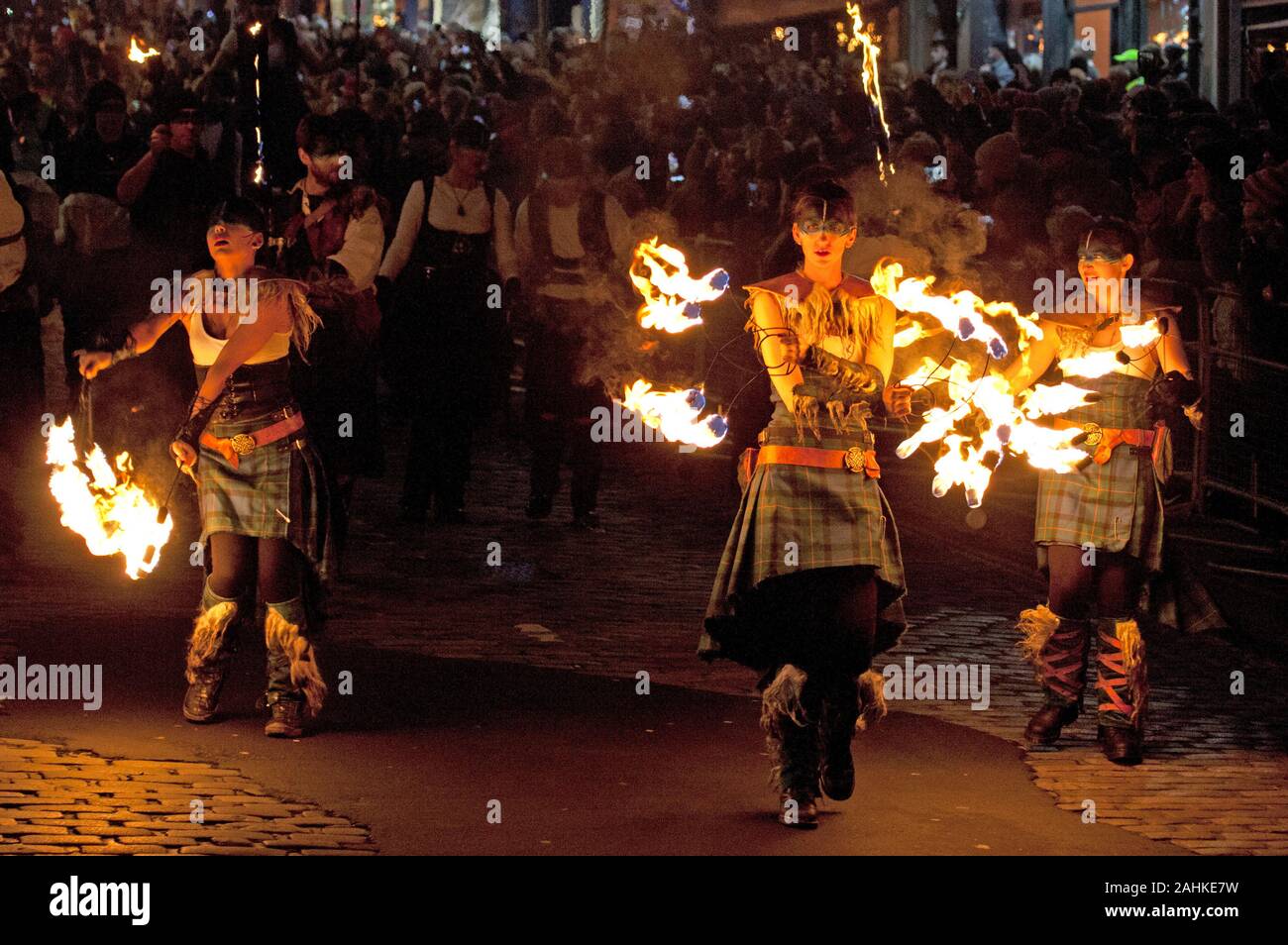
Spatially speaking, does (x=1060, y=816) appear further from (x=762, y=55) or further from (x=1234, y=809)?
(x=762, y=55)

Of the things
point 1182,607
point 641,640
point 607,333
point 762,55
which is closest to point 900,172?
point 607,333

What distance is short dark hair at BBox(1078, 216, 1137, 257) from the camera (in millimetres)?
8453

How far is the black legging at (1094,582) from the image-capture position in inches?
335

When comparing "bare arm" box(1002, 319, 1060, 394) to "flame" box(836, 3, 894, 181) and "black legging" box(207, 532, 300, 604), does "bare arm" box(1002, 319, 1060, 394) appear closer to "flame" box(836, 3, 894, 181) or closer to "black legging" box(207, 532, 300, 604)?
"black legging" box(207, 532, 300, 604)

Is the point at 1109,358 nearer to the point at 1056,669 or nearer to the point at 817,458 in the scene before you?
the point at 1056,669

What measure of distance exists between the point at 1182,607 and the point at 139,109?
15.7m

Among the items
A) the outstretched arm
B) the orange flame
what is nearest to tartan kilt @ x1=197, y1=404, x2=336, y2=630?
the outstretched arm

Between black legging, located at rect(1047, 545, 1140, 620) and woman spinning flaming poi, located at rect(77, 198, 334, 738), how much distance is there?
2.74m

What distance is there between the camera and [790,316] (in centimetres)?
732

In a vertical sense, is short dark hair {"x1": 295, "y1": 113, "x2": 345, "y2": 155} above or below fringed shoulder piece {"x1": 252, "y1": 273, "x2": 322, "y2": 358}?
above

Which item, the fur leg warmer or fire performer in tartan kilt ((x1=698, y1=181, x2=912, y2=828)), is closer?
fire performer in tartan kilt ((x1=698, y1=181, x2=912, y2=828))

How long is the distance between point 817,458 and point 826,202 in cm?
81

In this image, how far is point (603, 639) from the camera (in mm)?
10531

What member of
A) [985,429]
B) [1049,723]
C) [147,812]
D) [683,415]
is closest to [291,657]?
[147,812]
